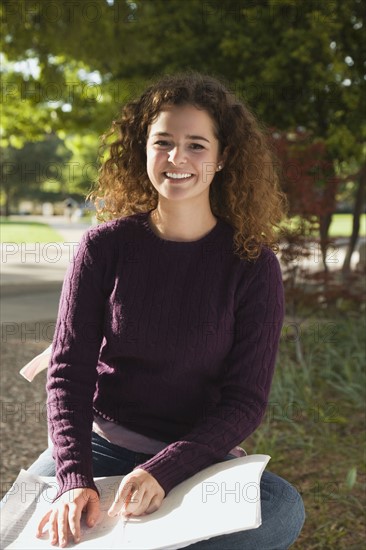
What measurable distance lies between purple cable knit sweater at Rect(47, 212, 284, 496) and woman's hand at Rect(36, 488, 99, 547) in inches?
7.7

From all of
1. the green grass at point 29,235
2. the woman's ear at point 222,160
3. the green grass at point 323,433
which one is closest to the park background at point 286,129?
the green grass at point 323,433

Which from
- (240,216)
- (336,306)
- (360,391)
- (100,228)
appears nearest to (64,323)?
(100,228)

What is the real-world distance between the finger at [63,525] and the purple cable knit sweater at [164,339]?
0.86ft

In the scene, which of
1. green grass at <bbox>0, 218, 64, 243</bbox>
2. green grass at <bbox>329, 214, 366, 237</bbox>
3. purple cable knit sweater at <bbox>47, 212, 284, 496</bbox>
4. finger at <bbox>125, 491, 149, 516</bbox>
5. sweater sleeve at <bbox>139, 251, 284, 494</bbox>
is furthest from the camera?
green grass at <bbox>329, 214, 366, 237</bbox>

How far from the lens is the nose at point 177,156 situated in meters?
2.12

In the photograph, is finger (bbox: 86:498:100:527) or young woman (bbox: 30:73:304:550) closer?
finger (bbox: 86:498:100:527)

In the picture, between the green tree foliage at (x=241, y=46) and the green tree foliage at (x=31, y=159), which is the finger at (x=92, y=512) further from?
the green tree foliage at (x=31, y=159)

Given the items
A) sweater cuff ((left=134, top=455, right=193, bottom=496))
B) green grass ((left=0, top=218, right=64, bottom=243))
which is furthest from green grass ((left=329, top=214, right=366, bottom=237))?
sweater cuff ((left=134, top=455, right=193, bottom=496))

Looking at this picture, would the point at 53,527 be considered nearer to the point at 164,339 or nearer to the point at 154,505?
the point at 154,505

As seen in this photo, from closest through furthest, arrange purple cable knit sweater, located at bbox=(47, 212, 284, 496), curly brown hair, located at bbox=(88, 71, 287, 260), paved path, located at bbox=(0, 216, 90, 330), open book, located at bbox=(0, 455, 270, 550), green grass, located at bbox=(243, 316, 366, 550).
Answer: open book, located at bbox=(0, 455, 270, 550), purple cable knit sweater, located at bbox=(47, 212, 284, 496), curly brown hair, located at bbox=(88, 71, 287, 260), green grass, located at bbox=(243, 316, 366, 550), paved path, located at bbox=(0, 216, 90, 330)

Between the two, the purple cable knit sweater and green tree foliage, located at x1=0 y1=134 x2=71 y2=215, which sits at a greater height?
the purple cable knit sweater

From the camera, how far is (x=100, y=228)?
225 centimetres

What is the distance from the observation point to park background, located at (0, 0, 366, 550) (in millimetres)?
4215

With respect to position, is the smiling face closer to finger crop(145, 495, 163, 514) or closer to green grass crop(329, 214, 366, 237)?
finger crop(145, 495, 163, 514)
